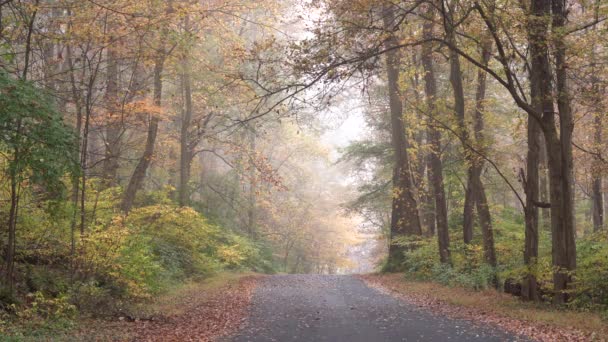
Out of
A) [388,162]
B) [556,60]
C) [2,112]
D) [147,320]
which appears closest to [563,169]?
[556,60]

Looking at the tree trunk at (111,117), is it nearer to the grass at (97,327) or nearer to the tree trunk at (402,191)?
the grass at (97,327)

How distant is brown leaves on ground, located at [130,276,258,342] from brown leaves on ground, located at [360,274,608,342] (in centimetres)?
425

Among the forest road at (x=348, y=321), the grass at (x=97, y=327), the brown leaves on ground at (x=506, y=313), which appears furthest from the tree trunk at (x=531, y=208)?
the grass at (x=97, y=327)

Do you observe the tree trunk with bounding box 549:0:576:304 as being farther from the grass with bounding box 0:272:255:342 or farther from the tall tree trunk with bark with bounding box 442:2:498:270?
the grass with bounding box 0:272:255:342

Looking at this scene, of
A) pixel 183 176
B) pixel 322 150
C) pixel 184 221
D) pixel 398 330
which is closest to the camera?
pixel 398 330

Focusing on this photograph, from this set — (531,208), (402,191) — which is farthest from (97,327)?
(402,191)

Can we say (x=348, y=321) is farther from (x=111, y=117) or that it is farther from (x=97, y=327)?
(x=111, y=117)

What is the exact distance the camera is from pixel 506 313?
10.4 meters

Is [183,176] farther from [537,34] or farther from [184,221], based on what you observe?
[537,34]

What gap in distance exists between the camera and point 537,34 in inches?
401

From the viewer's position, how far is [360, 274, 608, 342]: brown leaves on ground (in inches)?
323

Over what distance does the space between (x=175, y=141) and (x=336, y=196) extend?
1957 centimetres

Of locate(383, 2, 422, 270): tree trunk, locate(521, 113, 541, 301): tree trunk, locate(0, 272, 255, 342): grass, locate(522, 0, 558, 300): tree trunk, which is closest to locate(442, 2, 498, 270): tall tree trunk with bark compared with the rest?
locate(521, 113, 541, 301): tree trunk

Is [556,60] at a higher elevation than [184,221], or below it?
higher
